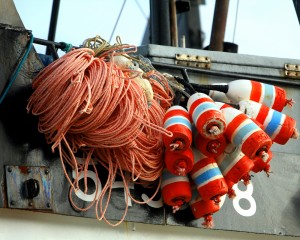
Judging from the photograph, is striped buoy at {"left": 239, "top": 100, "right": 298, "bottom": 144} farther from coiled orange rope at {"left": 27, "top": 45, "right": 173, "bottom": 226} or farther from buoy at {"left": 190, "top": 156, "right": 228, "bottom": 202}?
Result: coiled orange rope at {"left": 27, "top": 45, "right": 173, "bottom": 226}

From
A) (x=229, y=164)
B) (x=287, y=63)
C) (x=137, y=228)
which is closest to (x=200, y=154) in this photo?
(x=229, y=164)

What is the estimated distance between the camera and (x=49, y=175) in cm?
484

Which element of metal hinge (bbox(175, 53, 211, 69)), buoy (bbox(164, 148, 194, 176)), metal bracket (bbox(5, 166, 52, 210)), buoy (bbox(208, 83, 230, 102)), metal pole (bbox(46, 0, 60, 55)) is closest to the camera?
metal bracket (bbox(5, 166, 52, 210))

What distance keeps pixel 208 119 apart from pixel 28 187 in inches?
35.1

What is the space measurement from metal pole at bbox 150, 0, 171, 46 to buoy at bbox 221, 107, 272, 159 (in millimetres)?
2598

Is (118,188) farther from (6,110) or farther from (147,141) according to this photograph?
(6,110)

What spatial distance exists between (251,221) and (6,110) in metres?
1.51

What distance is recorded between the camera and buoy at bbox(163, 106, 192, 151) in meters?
4.87

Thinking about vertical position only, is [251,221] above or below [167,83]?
below

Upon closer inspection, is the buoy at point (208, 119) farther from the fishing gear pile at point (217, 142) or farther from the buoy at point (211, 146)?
the buoy at point (211, 146)

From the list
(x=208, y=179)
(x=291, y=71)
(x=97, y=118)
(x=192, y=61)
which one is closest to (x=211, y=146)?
(x=208, y=179)

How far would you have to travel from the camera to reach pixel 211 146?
16.4ft

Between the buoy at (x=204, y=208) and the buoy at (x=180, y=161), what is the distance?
0.25 meters

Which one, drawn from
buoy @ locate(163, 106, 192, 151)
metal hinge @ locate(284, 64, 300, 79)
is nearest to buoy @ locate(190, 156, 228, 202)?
buoy @ locate(163, 106, 192, 151)
